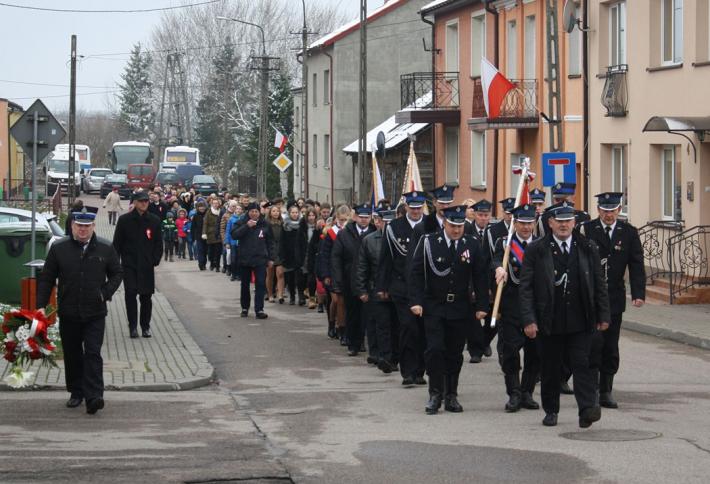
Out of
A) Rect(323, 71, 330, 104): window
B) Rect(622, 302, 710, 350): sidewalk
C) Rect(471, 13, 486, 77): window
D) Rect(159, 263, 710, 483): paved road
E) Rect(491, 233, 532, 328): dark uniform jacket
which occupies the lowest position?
Rect(159, 263, 710, 483): paved road

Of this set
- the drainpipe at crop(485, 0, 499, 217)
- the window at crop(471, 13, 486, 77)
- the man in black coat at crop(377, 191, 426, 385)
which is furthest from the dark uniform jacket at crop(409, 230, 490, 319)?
the window at crop(471, 13, 486, 77)

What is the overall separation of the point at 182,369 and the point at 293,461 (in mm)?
4830

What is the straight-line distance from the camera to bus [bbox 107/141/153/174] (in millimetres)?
82188

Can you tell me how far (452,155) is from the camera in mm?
37531

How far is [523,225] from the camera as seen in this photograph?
11203 millimetres

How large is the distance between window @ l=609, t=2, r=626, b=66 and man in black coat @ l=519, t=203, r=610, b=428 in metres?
15.9

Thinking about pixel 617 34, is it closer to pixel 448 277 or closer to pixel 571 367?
pixel 448 277

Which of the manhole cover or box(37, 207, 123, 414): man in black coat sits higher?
box(37, 207, 123, 414): man in black coat

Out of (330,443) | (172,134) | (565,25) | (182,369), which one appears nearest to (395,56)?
(565,25)

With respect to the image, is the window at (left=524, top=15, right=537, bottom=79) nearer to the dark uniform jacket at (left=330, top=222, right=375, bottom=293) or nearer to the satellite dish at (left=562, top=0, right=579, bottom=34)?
the satellite dish at (left=562, top=0, right=579, bottom=34)

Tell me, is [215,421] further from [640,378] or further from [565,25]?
[565,25]

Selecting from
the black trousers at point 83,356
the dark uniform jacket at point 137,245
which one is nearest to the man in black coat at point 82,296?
the black trousers at point 83,356

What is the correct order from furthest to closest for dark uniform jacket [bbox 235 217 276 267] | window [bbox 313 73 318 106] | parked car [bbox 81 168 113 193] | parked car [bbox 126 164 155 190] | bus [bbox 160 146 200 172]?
1. bus [bbox 160 146 200 172]
2. parked car [bbox 81 168 113 193]
3. parked car [bbox 126 164 155 190]
4. window [bbox 313 73 318 106]
5. dark uniform jacket [bbox 235 217 276 267]

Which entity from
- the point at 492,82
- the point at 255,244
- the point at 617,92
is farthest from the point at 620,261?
the point at 492,82
